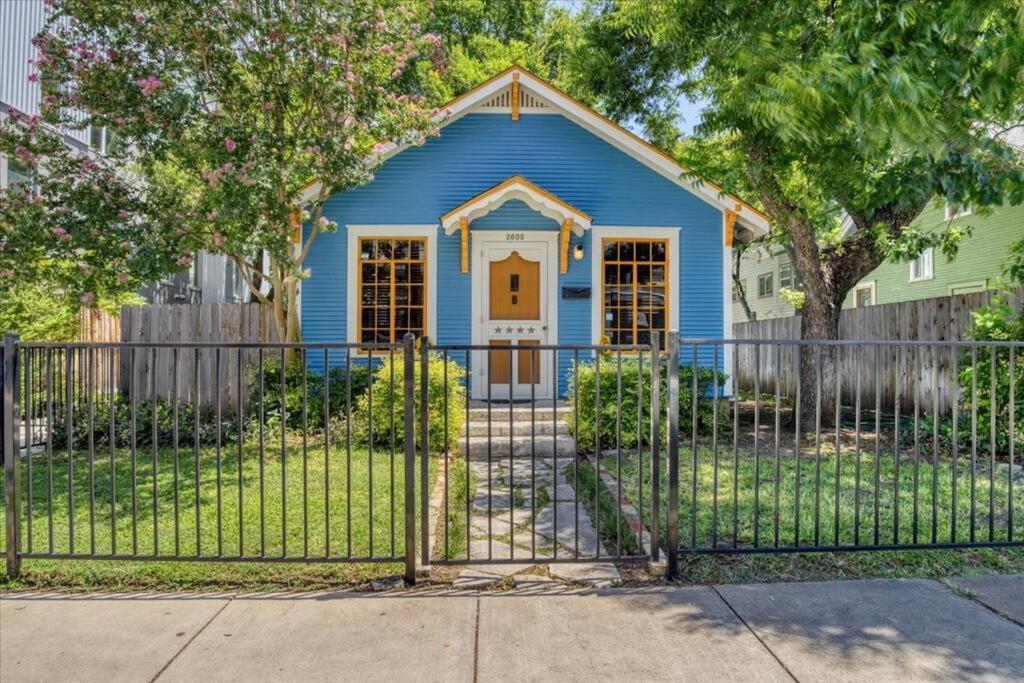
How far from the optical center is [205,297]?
59.6 feet

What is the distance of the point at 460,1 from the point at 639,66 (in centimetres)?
1010

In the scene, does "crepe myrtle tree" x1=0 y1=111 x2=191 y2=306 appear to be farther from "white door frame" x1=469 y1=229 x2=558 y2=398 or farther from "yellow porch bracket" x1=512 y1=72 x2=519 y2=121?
"yellow porch bracket" x1=512 y1=72 x2=519 y2=121

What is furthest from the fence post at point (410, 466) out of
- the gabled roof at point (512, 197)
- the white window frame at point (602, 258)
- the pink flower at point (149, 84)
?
the white window frame at point (602, 258)

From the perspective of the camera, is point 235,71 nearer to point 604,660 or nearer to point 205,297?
point 604,660

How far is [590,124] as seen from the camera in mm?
10078

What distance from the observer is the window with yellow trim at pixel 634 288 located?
10109mm

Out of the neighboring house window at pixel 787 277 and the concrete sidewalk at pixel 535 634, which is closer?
the concrete sidewalk at pixel 535 634

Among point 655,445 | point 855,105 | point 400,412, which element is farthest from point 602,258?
point 655,445

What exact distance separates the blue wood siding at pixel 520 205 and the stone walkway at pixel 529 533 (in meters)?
4.06

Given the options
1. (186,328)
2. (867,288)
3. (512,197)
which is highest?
(512,197)

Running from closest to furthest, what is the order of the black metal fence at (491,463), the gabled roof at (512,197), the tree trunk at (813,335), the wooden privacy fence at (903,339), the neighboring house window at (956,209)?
the black metal fence at (491,463) < the neighboring house window at (956,209) < the tree trunk at (813,335) < the wooden privacy fence at (903,339) < the gabled roof at (512,197)

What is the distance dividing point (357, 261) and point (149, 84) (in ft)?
11.3

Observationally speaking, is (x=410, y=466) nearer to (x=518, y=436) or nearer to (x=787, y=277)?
(x=518, y=436)

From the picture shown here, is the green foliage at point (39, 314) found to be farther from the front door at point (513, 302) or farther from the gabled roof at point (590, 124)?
the front door at point (513, 302)
